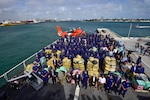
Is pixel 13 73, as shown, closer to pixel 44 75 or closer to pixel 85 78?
pixel 44 75

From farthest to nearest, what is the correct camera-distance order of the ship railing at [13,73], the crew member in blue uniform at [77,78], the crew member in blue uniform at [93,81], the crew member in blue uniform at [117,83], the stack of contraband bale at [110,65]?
the stack of contraband bale at [110,65] → the ship railing at [13,73] → the crew member in blue uniform at [77,78] → the crew member in blue uniform at [93,81] → the crew member in blue uniform at [117,83]

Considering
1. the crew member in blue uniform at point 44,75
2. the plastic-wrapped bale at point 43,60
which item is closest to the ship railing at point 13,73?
the plastic-wrapped bale at point 43,60

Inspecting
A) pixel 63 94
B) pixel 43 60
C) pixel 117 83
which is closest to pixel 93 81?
pixel 117 83

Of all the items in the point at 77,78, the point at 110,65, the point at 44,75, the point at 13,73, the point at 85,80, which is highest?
the point at 110,65

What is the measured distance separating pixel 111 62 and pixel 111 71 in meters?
0.84

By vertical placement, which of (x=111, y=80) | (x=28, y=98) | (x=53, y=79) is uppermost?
(x=111, y=80)

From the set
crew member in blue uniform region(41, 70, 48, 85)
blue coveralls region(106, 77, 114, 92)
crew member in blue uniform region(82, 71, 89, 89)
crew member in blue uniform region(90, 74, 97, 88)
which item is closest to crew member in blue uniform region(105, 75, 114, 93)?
blue coveralls region(106, 77, 114, 92)

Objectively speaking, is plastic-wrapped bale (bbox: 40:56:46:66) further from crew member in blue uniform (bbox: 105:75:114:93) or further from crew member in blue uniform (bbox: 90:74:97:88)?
crew member in blue uniform (bbox: 105:75:114:93)

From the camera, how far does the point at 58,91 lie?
8.12m

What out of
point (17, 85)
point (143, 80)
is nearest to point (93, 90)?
point (143, 80)

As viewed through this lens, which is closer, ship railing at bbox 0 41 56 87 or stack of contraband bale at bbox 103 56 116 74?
ship railing at bbox 0 41 56 87

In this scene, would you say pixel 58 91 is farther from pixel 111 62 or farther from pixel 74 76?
pixel 111 62

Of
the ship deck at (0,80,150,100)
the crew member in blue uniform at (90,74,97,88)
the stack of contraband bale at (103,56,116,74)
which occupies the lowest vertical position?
the ship deck at (0,80,150,100)

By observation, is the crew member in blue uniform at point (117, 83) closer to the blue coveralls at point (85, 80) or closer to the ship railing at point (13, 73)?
the blue coveralls at point (85, 80)
